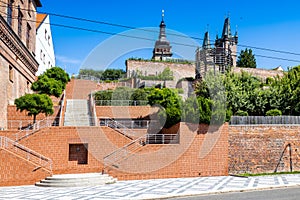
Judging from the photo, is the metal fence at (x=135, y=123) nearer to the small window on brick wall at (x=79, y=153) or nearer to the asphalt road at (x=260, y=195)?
the small window on brick wall at (x=79, y=153)

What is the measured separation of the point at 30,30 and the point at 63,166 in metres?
16.8

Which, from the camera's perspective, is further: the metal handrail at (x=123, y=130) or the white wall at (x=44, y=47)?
the white wall at (x=44, y=47)

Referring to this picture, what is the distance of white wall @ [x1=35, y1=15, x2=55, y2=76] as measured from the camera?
118 ft

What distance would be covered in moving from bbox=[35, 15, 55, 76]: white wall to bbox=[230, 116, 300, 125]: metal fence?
76.4 ft

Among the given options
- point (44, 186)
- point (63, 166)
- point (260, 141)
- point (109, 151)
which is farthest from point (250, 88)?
point (44, 186)

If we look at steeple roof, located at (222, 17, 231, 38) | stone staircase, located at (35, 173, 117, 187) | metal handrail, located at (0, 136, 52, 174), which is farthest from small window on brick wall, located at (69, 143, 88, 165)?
steeple roof, located at (222, 17, 231, 38)

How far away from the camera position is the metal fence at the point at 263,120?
20484mm

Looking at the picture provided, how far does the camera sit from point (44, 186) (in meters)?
15.8

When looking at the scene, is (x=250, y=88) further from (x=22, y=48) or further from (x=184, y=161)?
(x=22, y=48)

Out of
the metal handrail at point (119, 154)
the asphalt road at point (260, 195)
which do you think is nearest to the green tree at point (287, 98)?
the metal handrail at point (119, 154)

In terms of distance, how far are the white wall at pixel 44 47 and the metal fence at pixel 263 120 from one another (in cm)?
2327

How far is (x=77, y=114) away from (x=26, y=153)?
687cm

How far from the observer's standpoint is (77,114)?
23.8m

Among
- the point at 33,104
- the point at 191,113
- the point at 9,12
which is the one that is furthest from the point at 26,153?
the point at 9,12
